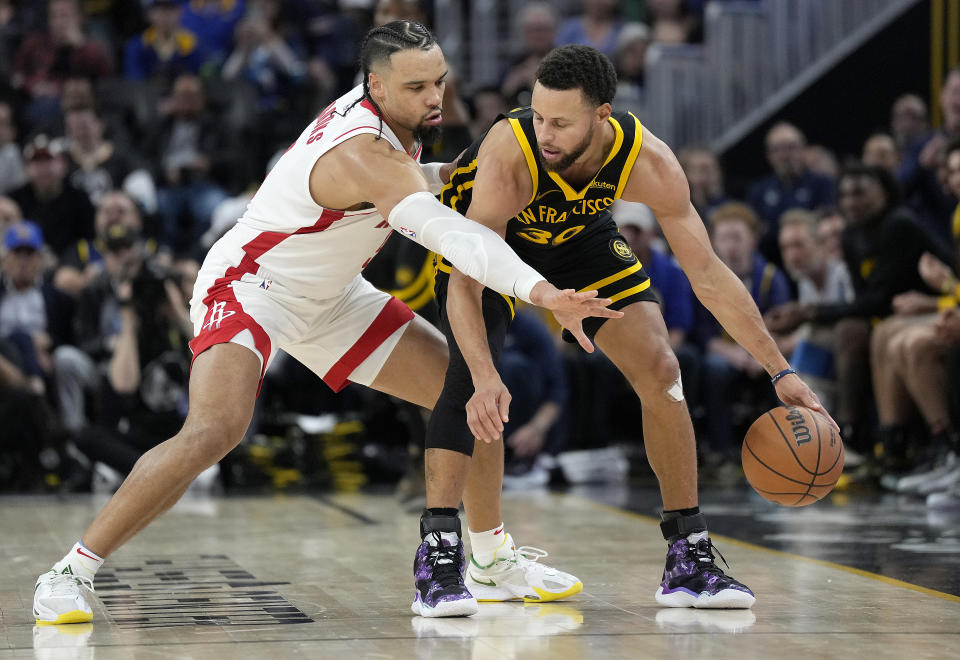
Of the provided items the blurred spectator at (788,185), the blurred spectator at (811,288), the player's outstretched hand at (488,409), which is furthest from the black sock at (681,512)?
the blurred spectator at (788,185)

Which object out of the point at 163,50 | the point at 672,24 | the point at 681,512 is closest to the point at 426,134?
the point at 681,512

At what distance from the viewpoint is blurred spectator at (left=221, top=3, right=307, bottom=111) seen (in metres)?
12.2

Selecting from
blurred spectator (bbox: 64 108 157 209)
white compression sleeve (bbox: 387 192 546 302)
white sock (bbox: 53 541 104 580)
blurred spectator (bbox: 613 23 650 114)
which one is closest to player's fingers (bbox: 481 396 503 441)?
Result: white compression sleeve (bbox: 387 192 546 302)

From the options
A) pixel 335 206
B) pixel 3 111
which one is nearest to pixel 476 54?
pixel 3 111

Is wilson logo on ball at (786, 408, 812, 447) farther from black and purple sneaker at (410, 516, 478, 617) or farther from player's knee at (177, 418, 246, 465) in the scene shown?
player's knee at (177, 418, 246, 465)

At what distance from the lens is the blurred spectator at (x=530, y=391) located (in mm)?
8617

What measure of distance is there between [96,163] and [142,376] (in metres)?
3.06

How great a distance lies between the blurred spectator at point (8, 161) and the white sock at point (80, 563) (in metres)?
7.48

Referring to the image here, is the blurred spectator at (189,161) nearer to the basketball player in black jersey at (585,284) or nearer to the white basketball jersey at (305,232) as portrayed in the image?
the white basketball jersey at (305,232)

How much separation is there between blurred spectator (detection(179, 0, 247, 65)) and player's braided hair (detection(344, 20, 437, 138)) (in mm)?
9090

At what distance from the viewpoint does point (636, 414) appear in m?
9.27

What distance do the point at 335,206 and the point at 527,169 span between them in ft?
2.01

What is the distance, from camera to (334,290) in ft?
14.0

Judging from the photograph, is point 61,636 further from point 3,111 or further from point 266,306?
point 3,111
